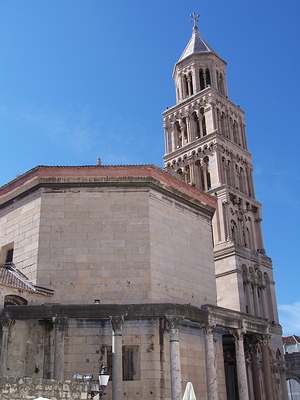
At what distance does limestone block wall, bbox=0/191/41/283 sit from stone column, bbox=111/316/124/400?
4743 mm

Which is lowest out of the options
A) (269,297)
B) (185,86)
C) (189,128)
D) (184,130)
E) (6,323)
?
(6,323)

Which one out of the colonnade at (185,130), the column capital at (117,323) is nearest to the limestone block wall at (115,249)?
the column capital at (117,323)

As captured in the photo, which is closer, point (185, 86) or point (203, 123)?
point (203, 123)

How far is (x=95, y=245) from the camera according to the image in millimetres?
22062

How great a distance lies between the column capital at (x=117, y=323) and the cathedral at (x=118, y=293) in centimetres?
4

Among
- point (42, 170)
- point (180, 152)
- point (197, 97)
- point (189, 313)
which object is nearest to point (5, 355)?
point (189, 313)

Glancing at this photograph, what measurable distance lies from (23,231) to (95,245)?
3.90 meters

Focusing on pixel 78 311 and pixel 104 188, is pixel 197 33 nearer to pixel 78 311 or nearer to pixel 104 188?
pixel 104 188

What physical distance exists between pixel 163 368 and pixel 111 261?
16.9 feet

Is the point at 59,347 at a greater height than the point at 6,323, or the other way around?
the point at 6,323

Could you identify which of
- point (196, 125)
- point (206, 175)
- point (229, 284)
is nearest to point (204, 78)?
point (196, 125)

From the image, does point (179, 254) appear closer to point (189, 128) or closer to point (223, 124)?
point (189, 128)

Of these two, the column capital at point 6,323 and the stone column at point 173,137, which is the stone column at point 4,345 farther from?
the stone column at point 173,137

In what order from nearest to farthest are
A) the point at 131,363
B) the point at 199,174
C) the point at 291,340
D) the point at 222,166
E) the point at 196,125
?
the point at 131,363, the point at 222,166, the point at 199,174, the point at 196,125, the point at 291,340
